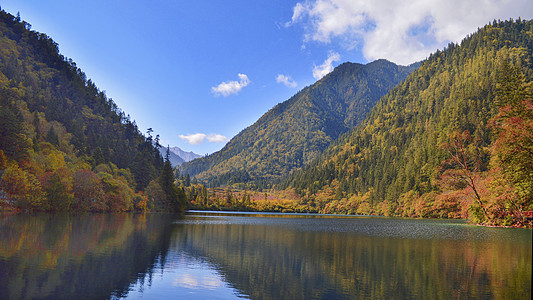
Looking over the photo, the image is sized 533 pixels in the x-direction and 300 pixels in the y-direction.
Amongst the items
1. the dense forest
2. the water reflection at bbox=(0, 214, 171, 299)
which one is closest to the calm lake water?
the water reflection at bbox=(0, 214, 171, 299)

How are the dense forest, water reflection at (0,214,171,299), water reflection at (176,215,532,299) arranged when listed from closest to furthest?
water reflection at (0,214,171,299) → water reflection at (176,215,532,299) → the dense forest

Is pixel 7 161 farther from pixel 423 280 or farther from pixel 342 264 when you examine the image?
pixel 423 280

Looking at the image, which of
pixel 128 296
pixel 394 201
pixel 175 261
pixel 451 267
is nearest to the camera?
pixel 128 296

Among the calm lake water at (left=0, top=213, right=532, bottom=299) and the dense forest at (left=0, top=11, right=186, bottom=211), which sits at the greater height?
the dense forest at (left=0, top=11, right=186, bottom=211)

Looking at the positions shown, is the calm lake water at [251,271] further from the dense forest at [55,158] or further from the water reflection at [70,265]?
the dense forest at [55,158]

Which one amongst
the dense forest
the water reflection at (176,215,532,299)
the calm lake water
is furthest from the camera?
the dense forest

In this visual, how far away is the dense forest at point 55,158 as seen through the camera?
93500mm

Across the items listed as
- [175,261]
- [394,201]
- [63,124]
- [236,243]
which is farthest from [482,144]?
[63,124]

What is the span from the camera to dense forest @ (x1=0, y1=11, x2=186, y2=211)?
9350 cm

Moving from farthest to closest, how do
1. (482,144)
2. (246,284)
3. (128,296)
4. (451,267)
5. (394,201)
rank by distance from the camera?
(394,201) → (482,144) → (451,267) → (246,284) → (128,296)

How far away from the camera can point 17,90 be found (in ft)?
466

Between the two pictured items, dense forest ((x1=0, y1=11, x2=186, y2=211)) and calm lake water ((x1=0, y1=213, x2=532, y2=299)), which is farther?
dense forest ((x1=0, y1=11, x2=186, y2=211))

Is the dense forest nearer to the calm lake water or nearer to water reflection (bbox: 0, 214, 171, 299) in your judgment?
water reflection (bbox: 0, 214, 171, 299)

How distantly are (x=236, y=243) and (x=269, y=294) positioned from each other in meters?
26.1
